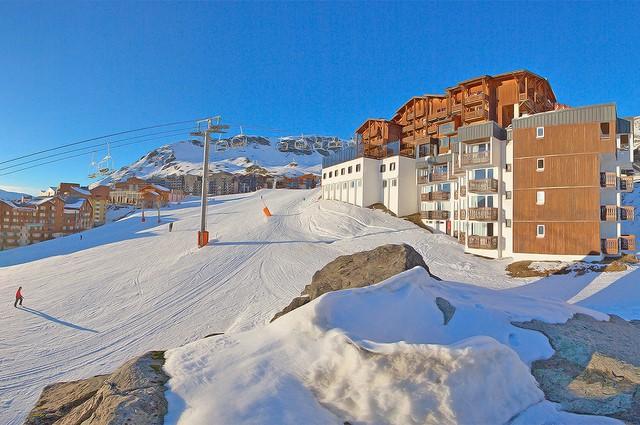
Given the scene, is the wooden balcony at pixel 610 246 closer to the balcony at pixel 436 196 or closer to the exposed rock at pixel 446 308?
the balcony at pixel 436 196

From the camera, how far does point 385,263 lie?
10.5 metres

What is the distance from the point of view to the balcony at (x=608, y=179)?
2606cm

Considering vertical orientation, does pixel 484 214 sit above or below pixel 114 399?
above

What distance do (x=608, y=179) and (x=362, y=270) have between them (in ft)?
87.8

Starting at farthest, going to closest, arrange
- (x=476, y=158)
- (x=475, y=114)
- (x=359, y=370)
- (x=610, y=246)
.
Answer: (x=475, y=114), (x=476, y=158), (x=610, y=246), (x=359, y=370)

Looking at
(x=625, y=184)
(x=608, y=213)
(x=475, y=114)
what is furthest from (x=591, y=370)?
(x=475, y=114)

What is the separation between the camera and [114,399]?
184 inches

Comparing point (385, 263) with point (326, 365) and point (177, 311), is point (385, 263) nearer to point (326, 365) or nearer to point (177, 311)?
point (326, 365)

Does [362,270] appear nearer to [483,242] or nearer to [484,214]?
[483,242]

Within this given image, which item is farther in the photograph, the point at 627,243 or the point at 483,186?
the point at 483,186

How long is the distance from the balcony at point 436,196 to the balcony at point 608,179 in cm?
1425

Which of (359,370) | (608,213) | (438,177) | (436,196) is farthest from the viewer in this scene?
(438,177)

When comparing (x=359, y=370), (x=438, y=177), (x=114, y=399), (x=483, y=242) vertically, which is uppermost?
(x=438, y=177)

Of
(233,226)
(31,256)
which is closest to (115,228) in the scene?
(31,256)
